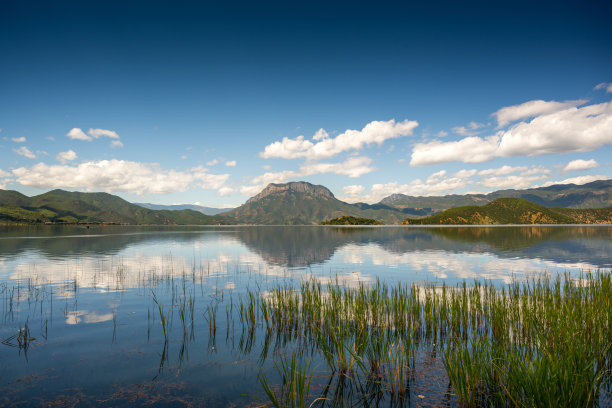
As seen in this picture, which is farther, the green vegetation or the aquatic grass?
the aquatic grass

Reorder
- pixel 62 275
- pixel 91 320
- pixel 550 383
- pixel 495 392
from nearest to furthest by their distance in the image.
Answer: pixel 550 383 → pixel 495 392 → pixel 91 320 → pixel 62 275

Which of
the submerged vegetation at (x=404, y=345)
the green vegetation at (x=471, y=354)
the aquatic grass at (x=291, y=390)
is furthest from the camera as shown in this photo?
the submerged vegetation at (x=404, y=345)

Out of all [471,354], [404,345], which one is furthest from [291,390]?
[471,354]

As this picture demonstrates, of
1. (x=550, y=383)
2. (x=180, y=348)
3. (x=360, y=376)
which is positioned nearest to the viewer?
(x=550, y=383)

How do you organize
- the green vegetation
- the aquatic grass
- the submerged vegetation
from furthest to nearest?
1. the submerged vegetation
2. the aquatic grass
3. the green vegetation

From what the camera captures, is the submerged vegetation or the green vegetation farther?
the submerged vegetation

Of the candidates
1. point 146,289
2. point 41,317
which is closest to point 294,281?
point 146,289

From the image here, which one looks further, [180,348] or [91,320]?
[91,320]

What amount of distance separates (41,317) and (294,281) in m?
→ 18.3

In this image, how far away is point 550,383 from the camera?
22.7ft

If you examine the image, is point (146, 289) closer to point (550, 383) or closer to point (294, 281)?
Answer: point (294, 281)

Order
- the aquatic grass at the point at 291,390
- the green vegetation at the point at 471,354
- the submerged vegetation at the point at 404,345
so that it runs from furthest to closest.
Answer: the submerged vegetation at the point at 404,345, the aquatic grass at the point at 291,390, the green vegetation at the point at 471,354

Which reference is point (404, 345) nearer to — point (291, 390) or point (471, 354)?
point (471, 354)

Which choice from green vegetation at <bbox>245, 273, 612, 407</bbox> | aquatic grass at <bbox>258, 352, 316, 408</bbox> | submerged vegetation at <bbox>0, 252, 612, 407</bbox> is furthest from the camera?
submerged vegetation at <bbox>0, 252, 612, 407</bbox>
